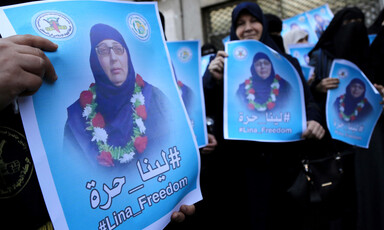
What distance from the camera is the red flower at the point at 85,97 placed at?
0.60 meters

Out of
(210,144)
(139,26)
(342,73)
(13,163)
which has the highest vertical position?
(139,26)

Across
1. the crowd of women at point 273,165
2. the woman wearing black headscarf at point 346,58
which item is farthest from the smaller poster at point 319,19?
the crowd of women at point 273,165

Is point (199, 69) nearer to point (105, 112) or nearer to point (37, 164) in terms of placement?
point (105, 112)

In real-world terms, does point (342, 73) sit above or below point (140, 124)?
below

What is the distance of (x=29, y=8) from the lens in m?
0.55

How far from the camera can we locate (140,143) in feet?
2.26

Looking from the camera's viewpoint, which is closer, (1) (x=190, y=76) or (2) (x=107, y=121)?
(2) (x=107, y=121)

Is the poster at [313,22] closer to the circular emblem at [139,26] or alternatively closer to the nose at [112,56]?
the circular emblem at [139,26]

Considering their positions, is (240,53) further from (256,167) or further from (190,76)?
(256,167)

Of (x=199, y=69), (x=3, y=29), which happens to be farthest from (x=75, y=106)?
(x=199, y=69)

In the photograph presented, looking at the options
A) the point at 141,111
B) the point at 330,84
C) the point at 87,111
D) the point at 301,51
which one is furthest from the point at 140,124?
the point at 301,51

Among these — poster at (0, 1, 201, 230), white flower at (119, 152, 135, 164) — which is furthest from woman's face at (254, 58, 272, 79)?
white flower at (119, 152, 135, 164)

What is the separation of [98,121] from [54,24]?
0.71 ft

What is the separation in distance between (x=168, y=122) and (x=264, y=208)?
1.12 meters
